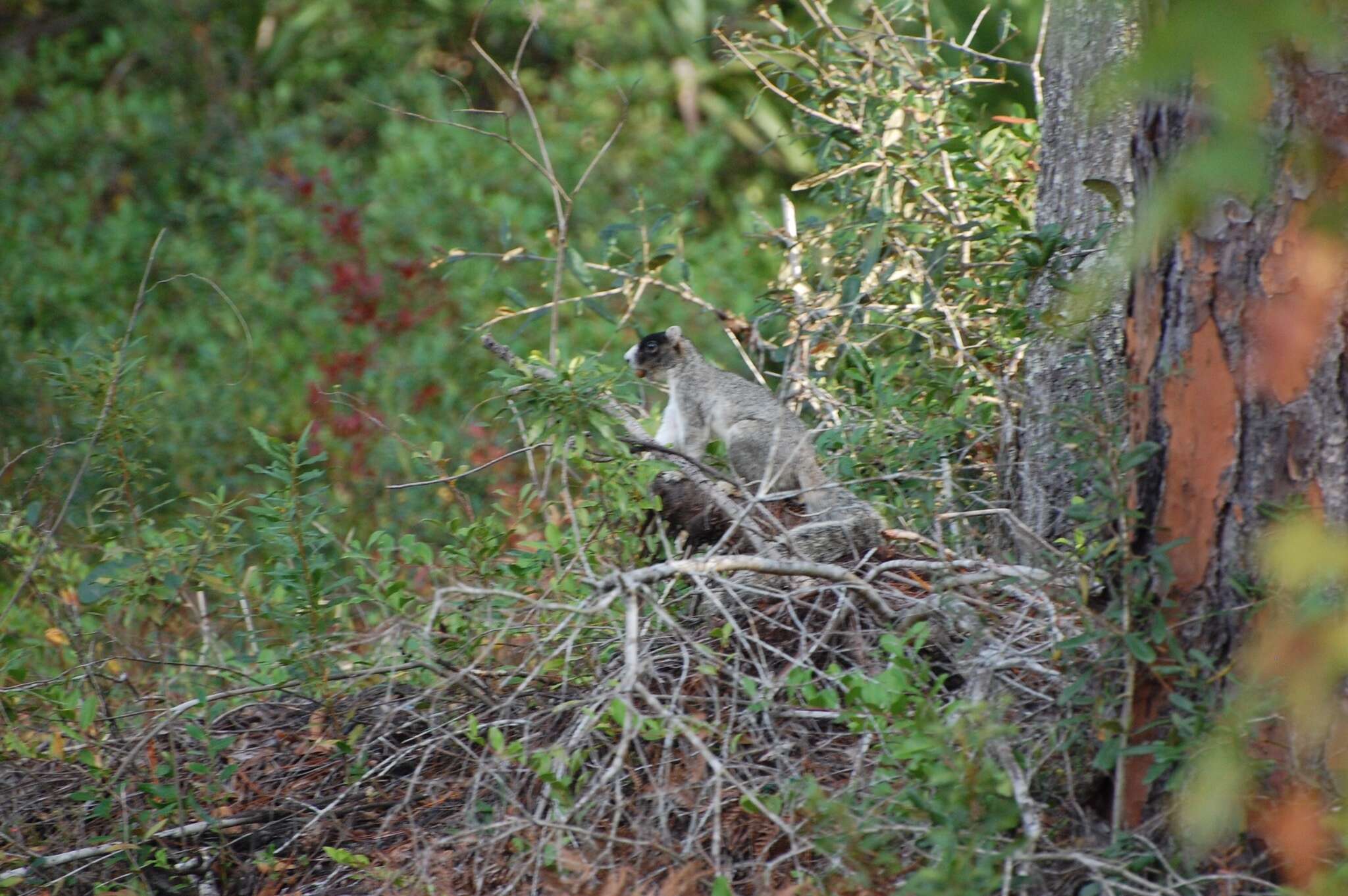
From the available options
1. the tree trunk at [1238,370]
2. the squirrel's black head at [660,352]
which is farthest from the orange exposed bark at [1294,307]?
the squirrel's black head at [660,352]

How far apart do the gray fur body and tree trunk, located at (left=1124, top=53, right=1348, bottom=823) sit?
3.62 ft

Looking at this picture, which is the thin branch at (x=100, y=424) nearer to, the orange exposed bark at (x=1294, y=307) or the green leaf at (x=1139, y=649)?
the green leaf at (x=1139, y=649)

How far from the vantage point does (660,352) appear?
5168 millimetres

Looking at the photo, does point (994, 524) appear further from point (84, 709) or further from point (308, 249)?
point (308, 249)

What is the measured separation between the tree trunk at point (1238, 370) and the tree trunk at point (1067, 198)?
2.77 ft

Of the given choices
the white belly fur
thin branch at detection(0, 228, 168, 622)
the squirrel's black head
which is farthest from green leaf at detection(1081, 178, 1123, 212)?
the squirrel's black head

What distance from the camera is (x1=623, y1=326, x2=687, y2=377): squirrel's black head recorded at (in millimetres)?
5156

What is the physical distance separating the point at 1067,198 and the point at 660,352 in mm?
1878

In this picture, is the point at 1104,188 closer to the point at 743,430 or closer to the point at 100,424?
the point at 743,430

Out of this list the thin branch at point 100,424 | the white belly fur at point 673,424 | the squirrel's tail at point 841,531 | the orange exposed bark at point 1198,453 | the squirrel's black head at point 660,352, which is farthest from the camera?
the squirrel's black head at point 660,352

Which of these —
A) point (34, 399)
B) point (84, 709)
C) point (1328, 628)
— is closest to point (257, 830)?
point (84, 709)

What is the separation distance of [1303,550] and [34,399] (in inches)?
243

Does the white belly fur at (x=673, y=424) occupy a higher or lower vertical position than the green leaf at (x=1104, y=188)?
lower

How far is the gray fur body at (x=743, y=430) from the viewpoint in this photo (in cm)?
361
